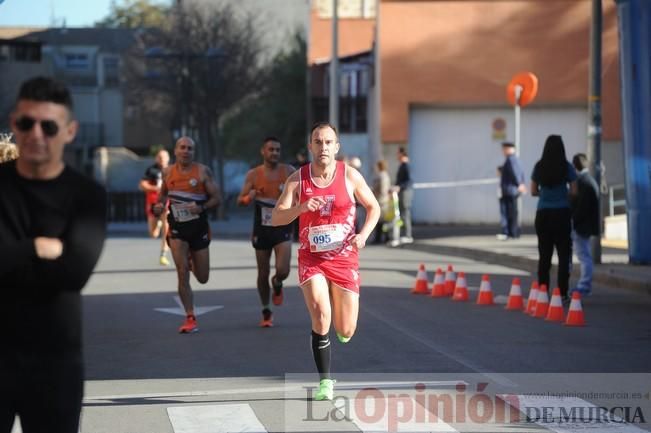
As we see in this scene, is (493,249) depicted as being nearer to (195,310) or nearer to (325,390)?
(195,310)

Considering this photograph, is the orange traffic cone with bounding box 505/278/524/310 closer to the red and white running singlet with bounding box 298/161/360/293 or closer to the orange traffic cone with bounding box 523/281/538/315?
the orange traffic cone with bounding box 523/281/538/315

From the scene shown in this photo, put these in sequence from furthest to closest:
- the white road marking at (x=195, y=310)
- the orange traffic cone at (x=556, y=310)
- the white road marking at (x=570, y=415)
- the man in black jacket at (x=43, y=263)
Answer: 1. the white road marking at (x=195, y=310)
2. the orange traffic cone at (x=556, y=310)
3. the white road marking at (x=570, y=415)
4. the man in black jacket at (x=43, y=263)

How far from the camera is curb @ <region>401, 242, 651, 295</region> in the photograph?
1706cm

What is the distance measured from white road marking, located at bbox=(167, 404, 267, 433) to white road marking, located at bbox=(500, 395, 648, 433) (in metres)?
1.75

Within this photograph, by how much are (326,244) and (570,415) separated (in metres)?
2.02

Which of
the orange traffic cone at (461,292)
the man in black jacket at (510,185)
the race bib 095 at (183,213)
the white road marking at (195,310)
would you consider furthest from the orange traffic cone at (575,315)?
the man in black jacket at (510,185)

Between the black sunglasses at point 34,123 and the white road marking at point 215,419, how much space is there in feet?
11.1

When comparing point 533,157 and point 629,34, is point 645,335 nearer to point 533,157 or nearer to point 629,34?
point 629,34

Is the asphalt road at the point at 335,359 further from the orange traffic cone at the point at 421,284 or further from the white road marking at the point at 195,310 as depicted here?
the orange traffic cone at the point at 421,284

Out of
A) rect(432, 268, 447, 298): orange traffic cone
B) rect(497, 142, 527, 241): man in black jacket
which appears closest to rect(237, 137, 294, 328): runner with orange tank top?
rect(432, 268, 447, 298): orange traffic cone

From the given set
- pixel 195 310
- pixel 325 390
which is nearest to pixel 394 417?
pixel 325 390

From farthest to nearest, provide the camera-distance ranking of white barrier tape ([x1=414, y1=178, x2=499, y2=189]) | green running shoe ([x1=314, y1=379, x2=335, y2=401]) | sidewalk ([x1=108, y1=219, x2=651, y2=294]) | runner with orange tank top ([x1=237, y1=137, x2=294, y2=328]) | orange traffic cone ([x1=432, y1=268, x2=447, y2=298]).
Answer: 1. white barrier tape ([x1=414, y1=178, x2=499, y2=189])
2. sidewalk ([x1=108, y1=219, x2=651, y2=294])
3. orange traffic cone ([x1=432, y1=268, x2=447, y2=298])
4. runner with orange tank top ([x1=237, y1=137, x2=294, y2=328])
5. green running shoe ([x1=314, y1=379, x2=335, y2=401])

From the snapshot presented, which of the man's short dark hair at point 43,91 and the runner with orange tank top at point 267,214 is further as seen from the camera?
the runner with orange tank top at point 267,214

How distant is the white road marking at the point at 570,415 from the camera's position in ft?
25.1
